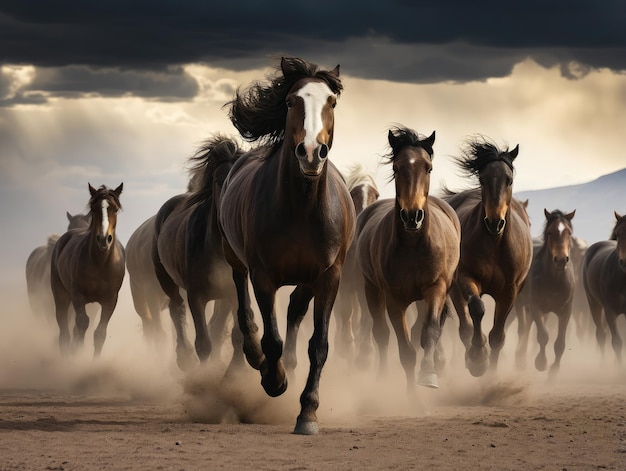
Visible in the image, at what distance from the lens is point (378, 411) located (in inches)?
456

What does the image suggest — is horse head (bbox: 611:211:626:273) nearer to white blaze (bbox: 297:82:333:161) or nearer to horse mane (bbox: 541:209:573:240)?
horse mane (bbox: 541:209:573:240)

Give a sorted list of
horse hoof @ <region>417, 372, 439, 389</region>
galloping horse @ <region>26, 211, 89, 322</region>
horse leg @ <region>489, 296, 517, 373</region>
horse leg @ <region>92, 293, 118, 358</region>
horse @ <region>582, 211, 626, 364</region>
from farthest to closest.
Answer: galloping horse @ <region>26, 211, 89, 322</region> < horse @ <region>582, 211, 626, 364</region> < horse leg @ <region>92, 293, 118, 358</region> < horse leg @ <region>489, 296, 517, 373</region> < horse hoof @ <region>417, 372, 439, 389</region>

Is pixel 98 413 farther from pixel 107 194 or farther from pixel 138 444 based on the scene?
pixel 107 194

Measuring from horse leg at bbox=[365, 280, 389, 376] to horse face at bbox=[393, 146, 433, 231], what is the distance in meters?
2.52

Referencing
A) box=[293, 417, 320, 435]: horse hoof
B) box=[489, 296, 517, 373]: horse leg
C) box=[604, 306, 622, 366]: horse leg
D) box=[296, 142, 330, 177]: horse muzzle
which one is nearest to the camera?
box=[296, 142, 330, 177]: horse muzzle

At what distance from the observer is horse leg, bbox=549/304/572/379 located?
17.9m

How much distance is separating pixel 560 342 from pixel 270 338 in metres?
9.78

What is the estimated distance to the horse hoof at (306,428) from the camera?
939 centimetres

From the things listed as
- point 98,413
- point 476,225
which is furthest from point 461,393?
point 98,413

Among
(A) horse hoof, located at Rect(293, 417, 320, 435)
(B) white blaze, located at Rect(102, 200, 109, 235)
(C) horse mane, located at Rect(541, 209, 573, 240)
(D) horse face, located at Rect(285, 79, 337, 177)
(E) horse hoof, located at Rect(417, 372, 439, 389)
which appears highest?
(C) horse mane, located at Rect(541, 209, 573, 240)

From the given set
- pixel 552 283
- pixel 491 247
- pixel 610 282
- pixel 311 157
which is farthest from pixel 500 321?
pixel 610 282

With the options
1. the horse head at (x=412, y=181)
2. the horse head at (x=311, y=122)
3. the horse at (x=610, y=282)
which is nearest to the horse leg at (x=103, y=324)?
the horse head at (x=412, y=181)

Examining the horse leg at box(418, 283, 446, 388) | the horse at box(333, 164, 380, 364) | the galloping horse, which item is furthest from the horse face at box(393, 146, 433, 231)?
the galloping horse

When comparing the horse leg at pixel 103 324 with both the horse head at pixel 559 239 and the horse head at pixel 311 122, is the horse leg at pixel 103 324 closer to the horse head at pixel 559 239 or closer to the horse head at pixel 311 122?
the horse head at pixel 559 239
